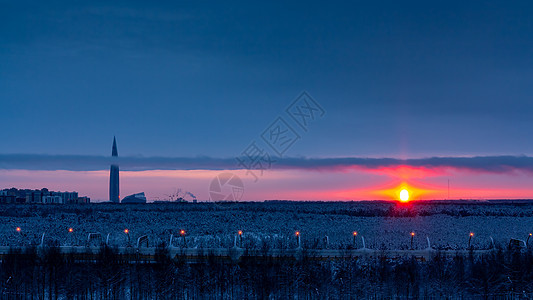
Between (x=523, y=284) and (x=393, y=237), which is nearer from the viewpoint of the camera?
(x=523, y=284)

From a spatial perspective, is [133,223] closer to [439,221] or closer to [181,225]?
[181,225]

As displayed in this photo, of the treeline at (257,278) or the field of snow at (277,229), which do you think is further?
the field of snow at (277,229)

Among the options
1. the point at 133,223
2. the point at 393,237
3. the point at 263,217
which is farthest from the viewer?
the point at 263,217

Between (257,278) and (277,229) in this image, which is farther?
(277,229)

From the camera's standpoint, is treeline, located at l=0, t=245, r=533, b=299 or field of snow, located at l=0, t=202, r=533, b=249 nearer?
treeline, located at l=0, t=245, r=533, b=299

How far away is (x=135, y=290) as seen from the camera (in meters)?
31.6

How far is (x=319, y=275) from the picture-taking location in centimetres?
3188

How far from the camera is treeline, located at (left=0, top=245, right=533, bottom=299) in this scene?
3128 cm

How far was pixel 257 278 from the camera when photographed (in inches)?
1261

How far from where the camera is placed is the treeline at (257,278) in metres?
31.3

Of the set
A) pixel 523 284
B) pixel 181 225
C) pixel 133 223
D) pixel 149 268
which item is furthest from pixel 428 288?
pixel 133 223

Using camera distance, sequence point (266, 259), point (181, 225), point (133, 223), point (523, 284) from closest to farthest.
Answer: point (523, 284) → point (266, 259) → point (181, 225) → point (133, 223)

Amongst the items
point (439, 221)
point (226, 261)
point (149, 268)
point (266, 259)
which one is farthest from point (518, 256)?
point (439, 221)

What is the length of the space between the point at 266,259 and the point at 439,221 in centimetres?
4421
